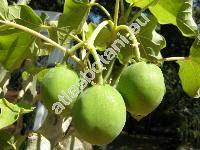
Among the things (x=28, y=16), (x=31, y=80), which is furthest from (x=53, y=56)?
(x=28, y=16)

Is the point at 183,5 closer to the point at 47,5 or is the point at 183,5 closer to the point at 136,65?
the point at 136,65

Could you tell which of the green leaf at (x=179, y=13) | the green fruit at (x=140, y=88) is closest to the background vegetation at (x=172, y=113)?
the green leaf at (x=179, y=13)

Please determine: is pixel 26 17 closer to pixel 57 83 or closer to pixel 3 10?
pixel 3 10

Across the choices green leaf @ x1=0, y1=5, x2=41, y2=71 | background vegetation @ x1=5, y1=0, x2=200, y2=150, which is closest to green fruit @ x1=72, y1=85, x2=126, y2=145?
green leaf @ x1=0, y1=5, x2=41, y2=71

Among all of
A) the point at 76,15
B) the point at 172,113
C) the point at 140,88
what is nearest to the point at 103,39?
the point at 76,15

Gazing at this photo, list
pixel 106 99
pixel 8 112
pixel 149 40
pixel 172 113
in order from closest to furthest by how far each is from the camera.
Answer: pixel 106 99, pixel 8 112, pixel 149 40, pixel 172 113

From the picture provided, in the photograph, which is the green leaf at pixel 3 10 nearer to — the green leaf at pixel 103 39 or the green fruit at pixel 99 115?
the green leaf at pixel 103 39
